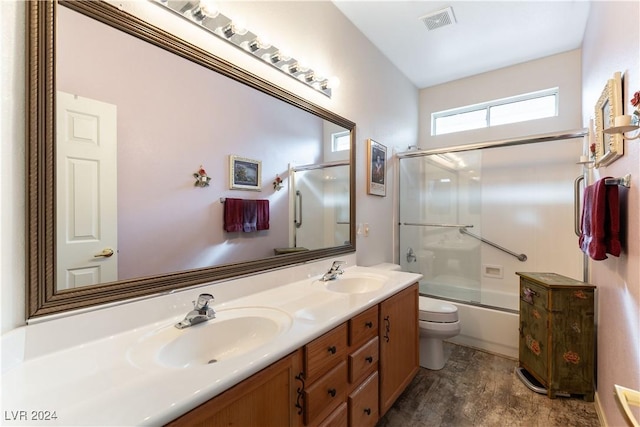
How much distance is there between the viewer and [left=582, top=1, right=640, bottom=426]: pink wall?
3.77 feet

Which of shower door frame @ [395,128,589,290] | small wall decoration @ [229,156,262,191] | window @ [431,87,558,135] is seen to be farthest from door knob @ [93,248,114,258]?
window @ [431,87,558,135]

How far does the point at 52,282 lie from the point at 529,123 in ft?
12.7

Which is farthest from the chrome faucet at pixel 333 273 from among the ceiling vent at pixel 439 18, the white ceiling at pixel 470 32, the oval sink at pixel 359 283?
the ceiling vent at pixel 439 18

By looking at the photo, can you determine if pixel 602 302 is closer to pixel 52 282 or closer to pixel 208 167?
pixel 208 167

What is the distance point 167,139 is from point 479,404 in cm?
236

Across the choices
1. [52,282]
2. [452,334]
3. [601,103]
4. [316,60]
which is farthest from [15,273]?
[601,103]

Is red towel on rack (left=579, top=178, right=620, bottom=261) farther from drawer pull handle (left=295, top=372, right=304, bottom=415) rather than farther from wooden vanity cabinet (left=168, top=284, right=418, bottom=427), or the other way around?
drawer pull handle (left=295, top=372, right=304, bottom=415)

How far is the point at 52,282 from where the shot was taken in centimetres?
83

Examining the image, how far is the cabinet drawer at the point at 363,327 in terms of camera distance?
4.17ft

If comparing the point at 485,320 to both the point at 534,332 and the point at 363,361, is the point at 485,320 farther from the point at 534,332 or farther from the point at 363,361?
the point at 363,361

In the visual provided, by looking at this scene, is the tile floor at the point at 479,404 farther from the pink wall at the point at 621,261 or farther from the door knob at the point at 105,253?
the door knob at the point at 105,253

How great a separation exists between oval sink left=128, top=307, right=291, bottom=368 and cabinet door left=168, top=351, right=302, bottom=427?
13 centimetres

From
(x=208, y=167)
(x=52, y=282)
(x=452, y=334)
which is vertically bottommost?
(x=452, y=334)

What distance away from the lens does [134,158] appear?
1039mm
